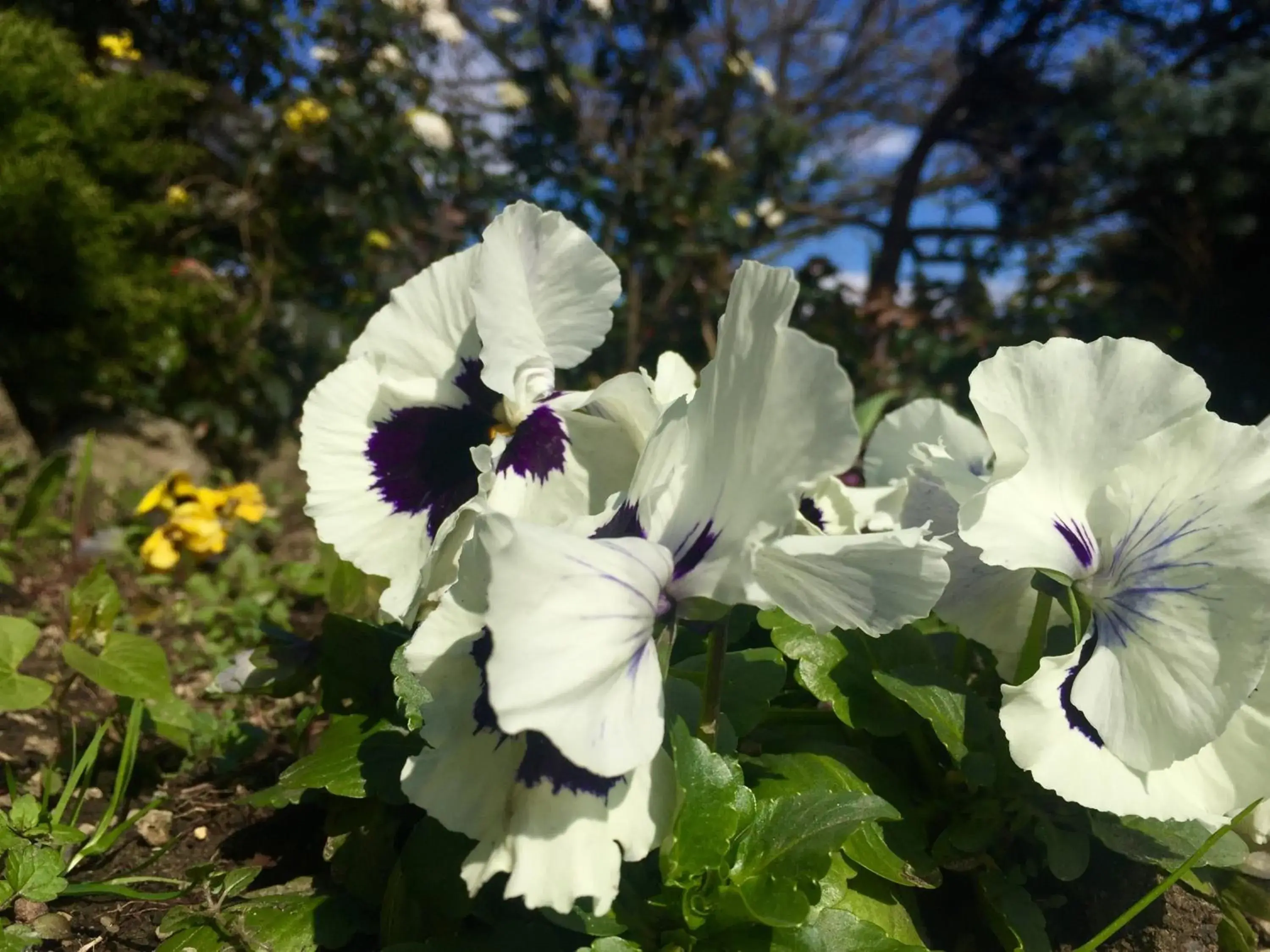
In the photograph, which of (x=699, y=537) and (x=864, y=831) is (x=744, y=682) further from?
(x=699, y=537)

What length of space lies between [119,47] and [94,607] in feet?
11.8

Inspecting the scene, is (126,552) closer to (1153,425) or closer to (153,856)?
(153,856)

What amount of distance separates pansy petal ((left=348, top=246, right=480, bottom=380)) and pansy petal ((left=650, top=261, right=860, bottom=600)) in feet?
1.60

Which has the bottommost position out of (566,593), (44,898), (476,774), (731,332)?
(44,898)

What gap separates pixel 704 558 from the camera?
760mm

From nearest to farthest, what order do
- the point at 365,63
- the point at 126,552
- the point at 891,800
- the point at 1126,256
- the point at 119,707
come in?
the point at 891,800, the point at 119,707, the point at 126,552, the point at 365,63, the point at 1126,256

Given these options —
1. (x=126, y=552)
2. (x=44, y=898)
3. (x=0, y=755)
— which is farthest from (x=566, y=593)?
(x=126, y=552)

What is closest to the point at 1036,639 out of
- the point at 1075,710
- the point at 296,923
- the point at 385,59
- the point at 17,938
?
the point at 1075,710

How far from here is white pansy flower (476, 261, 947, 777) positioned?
24.8 inches

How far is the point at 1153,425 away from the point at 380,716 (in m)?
1.03

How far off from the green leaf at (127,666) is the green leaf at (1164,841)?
138 centimetres

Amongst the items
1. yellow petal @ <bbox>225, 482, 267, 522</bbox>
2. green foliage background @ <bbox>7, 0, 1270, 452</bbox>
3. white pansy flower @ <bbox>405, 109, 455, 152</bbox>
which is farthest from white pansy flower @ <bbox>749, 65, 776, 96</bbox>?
yellow petal @ <bbox>225, 482, 267, 522</bbox>

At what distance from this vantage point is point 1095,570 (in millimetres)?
1026

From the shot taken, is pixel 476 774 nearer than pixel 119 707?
Yes
